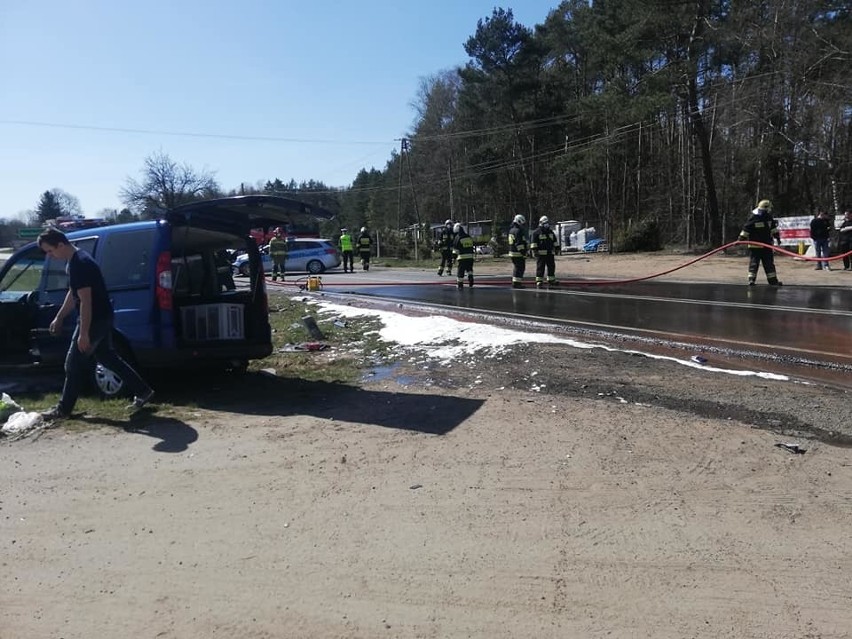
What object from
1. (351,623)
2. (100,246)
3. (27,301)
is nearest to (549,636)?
(351,623)

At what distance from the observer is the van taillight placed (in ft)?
22.0

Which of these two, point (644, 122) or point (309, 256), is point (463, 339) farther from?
point (644, 122)

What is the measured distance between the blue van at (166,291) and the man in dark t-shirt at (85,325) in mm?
512

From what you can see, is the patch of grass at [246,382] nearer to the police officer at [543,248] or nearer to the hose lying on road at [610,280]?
the police officer at [543,248]

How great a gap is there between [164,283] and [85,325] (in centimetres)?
93

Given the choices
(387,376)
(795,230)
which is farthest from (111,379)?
(795,230)

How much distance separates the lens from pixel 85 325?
19.7 ft

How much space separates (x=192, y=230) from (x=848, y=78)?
29.7 meters

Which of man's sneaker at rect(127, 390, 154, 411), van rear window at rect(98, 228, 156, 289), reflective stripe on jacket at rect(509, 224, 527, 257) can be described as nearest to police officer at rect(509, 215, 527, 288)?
reflective stripe on jacket at rect(509, 224, 527, 257)

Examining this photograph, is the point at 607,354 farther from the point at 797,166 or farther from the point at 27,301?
the point at 797,166

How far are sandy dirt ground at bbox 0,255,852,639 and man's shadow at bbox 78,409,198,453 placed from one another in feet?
0.10

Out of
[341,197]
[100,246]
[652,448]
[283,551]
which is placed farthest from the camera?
[341,197]

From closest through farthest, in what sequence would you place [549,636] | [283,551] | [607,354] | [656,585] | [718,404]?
[549,636]
[656,585]
[283,551]
[718,404]
[607,354]

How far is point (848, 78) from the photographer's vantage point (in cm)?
2747
